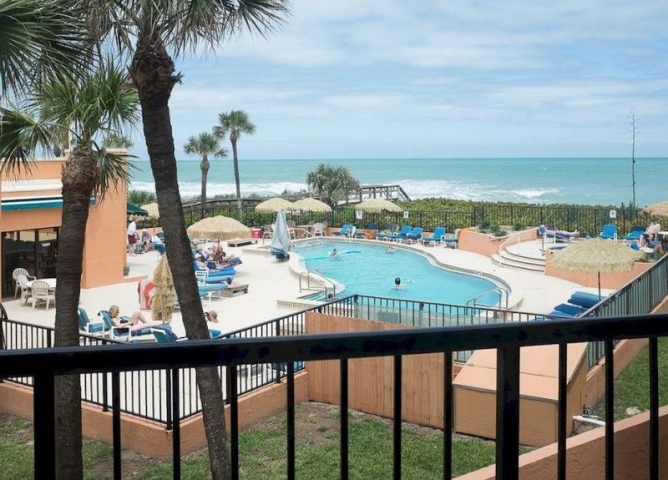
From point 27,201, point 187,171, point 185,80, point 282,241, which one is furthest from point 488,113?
point 185,80

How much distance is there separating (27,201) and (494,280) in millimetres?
14239

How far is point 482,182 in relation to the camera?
129375 mm

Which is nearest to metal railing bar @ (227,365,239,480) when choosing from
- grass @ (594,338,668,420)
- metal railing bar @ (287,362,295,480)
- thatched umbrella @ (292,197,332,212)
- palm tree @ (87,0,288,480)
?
metal railing bar @ (287,362,295,480)

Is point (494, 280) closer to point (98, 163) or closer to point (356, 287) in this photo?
point (356, 287)

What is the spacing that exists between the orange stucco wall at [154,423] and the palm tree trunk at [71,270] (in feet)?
5.30

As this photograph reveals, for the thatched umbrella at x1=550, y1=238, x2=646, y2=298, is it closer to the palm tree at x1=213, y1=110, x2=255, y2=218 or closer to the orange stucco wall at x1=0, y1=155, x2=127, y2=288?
the orange stucco wall at x1=0, y1=155, x2=127, y2=288

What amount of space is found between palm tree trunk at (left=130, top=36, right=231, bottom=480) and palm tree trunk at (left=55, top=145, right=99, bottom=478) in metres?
1.24

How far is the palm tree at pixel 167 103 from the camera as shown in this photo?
8.22 m

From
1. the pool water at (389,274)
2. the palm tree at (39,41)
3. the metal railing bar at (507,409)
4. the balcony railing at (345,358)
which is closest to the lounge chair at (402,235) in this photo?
the pool water at (389,274)

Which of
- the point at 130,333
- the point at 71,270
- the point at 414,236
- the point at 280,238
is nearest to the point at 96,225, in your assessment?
the point at 280,238

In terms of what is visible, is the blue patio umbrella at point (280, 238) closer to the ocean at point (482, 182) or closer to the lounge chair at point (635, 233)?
the lounge chair at point (635, 233)

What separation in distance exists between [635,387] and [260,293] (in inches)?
474

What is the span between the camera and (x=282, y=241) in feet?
92.8

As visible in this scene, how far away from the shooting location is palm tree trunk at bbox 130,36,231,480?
826 centimetres
